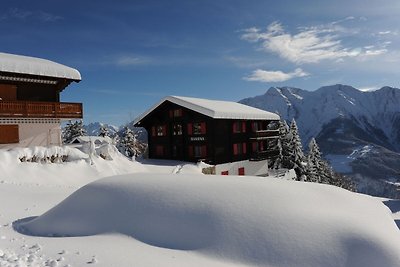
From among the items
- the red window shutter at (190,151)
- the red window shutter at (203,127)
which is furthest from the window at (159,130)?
the red window shutter at (203,127)

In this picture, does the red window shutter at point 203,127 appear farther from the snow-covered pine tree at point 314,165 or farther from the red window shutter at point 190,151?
the snow-covered pine tree at point 314,165

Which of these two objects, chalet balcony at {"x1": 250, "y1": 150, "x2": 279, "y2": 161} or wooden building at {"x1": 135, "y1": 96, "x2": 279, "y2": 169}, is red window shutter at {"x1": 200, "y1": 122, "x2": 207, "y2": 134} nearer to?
wooden building at {"x1": 135, "y1": 96, "x2": 279, "y2": 169}

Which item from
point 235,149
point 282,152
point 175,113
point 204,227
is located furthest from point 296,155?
point 204,227

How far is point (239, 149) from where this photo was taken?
3756 centimetres

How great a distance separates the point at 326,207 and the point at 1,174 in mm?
17115

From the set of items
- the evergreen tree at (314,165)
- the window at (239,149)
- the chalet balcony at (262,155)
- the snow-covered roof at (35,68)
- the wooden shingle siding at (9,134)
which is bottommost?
the evergreen tree at (314,165)

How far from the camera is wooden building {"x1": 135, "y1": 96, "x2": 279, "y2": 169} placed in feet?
112

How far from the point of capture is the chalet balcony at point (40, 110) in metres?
22.8

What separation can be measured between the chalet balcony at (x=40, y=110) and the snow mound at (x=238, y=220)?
15.2 metres

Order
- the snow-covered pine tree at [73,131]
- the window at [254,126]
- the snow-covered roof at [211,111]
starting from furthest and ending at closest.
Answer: the snow-covered pine tree at [73,131], the window at [254,126], the snow-covered roof at [211,111]

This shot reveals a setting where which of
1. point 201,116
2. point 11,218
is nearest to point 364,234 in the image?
point 11,218

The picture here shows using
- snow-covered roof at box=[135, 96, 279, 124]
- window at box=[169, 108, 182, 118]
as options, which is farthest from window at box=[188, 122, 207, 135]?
window at box=[169, 108, 182, 118]

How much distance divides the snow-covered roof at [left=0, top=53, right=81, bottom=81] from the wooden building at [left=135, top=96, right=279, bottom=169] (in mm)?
12059

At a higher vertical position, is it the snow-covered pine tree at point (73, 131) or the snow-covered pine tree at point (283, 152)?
the snow-covered pine tree at point (73, 131)
